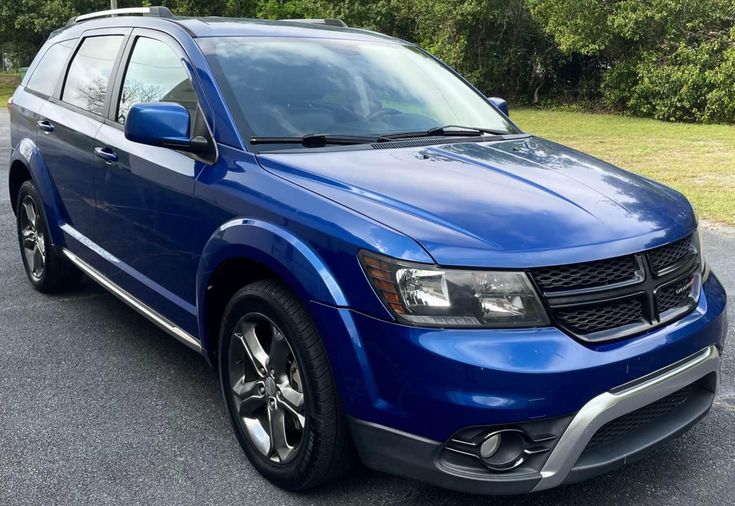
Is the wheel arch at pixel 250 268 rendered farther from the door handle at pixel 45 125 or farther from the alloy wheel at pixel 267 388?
the door handle at pixel 45 125

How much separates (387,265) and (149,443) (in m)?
1.58

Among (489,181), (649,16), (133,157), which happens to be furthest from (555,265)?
(649,16)

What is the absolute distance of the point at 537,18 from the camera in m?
Result: 23.5

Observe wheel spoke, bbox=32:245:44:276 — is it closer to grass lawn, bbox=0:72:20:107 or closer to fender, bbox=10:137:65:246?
fender, bbox=10:137:65:246

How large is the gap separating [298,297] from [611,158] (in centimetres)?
1072

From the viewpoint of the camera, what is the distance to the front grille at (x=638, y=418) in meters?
2.49

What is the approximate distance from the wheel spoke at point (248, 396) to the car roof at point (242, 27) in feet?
5.57

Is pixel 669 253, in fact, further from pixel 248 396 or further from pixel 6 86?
pixel 6 86

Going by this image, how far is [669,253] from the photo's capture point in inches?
106

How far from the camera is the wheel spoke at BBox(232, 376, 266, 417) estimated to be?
117 inches

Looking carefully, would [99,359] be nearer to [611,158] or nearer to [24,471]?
[24,471]

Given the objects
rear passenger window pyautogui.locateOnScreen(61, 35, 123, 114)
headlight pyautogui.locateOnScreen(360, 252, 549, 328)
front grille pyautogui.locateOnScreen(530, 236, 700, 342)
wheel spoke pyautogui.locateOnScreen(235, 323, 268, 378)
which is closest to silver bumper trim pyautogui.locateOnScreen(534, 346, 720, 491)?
front grille pyautogui.locateOnScreen(530, 236, 700, 342)

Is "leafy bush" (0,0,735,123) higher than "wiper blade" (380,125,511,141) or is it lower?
lower

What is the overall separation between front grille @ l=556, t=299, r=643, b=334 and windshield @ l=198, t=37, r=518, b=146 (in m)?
1.41
